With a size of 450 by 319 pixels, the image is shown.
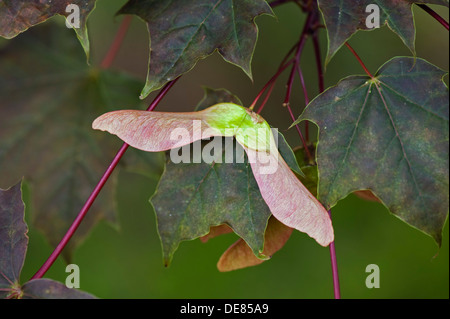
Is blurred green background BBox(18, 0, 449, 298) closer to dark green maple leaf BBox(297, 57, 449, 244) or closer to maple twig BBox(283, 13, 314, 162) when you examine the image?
maple twig BBox(283, 13, 314, 162)

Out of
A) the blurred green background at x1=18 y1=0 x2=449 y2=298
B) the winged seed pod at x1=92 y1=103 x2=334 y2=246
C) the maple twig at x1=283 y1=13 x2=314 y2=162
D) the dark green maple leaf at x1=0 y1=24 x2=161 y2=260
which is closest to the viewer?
the winged seed pod at x1=92 y1=103 x2=334 y2=246

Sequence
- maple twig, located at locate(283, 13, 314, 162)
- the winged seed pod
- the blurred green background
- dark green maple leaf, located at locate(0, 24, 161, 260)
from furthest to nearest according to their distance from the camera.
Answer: the blurred green background → dark green maple leaf, located at locate(0, 24, 161, 260) → maple twig, located at locate(283, 13, 314, 162) → the winged seed pod

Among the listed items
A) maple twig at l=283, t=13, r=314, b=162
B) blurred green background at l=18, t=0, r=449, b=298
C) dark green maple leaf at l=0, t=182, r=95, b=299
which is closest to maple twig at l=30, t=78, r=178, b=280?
dark green maple leaf at l=0, t=182, r=95, b=299

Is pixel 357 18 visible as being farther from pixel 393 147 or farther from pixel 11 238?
pixel 11 238

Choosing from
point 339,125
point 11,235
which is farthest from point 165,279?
point 339,125

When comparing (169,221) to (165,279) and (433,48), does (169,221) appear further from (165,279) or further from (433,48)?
(433,48)

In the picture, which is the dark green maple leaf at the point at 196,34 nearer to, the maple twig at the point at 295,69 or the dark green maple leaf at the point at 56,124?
the maple twig at the point at 295,69

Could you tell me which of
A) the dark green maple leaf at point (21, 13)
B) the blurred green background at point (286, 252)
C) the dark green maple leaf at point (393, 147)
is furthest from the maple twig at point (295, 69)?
the blurred green background at point (286, 252)

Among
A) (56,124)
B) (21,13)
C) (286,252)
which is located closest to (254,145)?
(21,13)
